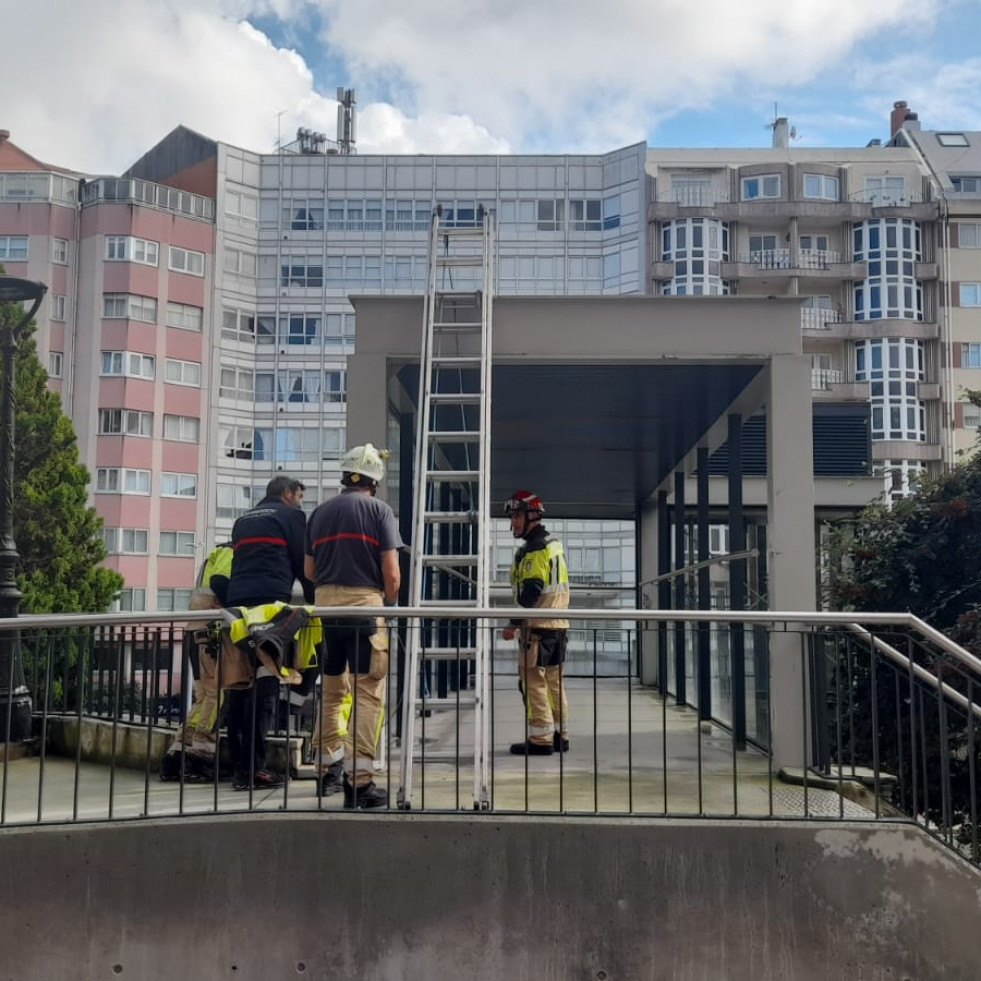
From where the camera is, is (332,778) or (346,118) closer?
(332,778)

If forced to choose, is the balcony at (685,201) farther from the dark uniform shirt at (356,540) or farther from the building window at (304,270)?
the dark uniform shirt at (356,540)

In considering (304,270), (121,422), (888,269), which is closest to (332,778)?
(121,422)

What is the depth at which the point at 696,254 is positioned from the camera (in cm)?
5712

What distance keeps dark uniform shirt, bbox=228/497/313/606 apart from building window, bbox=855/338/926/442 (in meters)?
54.0

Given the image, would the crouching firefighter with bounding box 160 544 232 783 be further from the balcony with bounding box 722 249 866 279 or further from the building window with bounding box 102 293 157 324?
the balcony with bounding box 722 249 866 279

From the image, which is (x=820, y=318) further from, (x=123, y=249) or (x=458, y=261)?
(x=458, y=261)

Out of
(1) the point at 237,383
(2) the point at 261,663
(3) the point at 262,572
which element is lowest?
A: (2) the point at 261,663

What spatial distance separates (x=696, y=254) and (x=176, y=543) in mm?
28984

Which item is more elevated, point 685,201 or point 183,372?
point 685,201

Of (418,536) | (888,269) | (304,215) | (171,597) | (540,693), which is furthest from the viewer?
(304,215)

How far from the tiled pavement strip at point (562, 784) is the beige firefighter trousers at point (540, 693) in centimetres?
11

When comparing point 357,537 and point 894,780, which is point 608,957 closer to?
point 894,780

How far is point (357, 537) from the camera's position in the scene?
6180 millimetres

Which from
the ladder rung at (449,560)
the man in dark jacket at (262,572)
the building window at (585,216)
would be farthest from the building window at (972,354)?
the man in dark jacket at (262,572)
